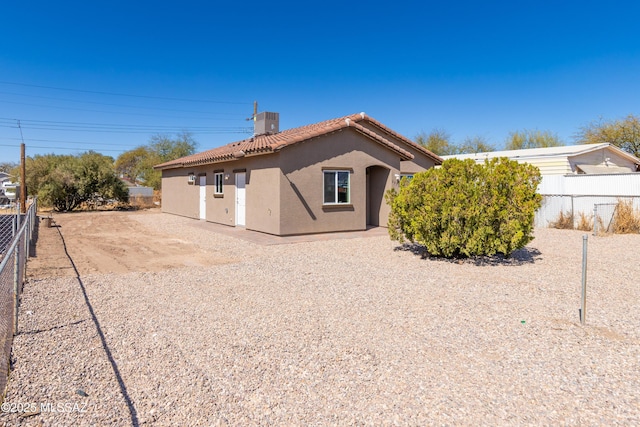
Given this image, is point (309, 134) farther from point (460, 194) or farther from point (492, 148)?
point (492, 148)

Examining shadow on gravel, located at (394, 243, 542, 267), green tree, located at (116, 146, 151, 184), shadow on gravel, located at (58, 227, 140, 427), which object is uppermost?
green tree, located at (116, 146, 151, 184)

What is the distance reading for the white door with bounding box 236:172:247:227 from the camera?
1614 cm

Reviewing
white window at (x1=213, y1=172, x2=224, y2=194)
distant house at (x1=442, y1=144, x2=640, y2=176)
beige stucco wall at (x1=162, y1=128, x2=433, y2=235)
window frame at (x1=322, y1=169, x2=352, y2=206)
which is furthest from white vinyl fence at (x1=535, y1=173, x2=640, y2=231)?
white window at (x1=213, y1=172, x2=224, y2=194)

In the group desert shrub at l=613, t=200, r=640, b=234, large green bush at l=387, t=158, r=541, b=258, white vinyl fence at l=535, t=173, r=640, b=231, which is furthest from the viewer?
white vinyl fence at l=535, t=173, r=640, b=231

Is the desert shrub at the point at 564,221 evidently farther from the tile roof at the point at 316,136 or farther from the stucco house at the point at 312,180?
the stucco house at the point at 312,180

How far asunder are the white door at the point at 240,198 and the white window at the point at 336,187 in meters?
3.50

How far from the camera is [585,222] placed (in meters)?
15.6

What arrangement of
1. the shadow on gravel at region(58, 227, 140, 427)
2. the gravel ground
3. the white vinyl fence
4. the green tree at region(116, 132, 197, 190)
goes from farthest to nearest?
the green tree at region(116, 132, 197, 190) → the white vinyl fence → the gravel ground → the shadow on gravel at region(58, 227, 140, 427)

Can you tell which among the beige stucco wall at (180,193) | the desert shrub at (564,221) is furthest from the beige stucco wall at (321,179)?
the beige stucco wall at (180,193)

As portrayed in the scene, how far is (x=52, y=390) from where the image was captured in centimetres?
354

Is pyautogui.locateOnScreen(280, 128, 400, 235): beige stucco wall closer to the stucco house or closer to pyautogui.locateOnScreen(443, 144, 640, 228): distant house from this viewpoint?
the stucco house

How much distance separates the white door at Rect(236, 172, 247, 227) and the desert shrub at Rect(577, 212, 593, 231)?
43.1 ft

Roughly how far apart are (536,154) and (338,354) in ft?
74.8

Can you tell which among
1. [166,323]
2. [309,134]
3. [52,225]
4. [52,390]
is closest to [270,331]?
[166,323]
